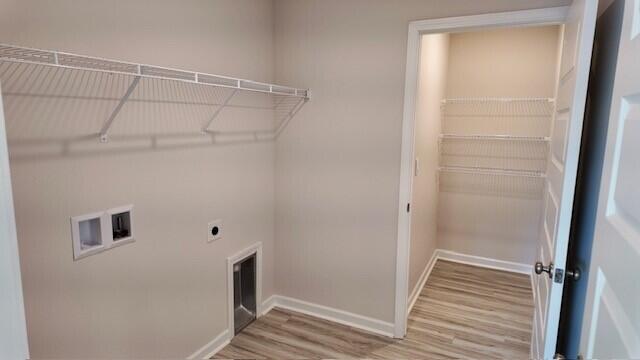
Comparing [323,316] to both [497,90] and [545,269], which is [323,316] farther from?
[497,90]

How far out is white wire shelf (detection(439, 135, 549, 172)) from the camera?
3.68 metres

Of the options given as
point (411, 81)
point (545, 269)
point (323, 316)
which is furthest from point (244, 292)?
point (545, 269)

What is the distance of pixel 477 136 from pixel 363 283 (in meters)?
1.92

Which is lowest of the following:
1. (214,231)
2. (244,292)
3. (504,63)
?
(244,292)

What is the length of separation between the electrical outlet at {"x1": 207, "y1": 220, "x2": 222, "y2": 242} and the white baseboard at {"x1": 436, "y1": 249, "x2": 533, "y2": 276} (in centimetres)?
265

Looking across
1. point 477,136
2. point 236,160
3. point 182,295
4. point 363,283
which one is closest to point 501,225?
point 477,136

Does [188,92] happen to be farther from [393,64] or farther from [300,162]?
[393,64]

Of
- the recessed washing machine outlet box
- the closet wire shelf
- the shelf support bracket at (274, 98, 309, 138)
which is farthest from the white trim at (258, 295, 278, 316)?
the closet wire shelf

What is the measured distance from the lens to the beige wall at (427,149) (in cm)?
300

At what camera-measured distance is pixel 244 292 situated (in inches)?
112

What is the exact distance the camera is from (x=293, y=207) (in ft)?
9.71

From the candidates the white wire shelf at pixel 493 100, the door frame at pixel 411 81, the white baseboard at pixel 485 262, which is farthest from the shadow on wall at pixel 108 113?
the white baseboard at pixel 485 262

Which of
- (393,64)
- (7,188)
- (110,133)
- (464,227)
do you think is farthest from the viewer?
(464,227)

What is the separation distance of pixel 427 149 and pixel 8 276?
3.04m
